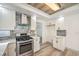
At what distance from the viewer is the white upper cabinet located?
1.64m

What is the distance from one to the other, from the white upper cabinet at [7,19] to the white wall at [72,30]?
1.10 meters

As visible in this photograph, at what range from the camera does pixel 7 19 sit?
182 centimetres

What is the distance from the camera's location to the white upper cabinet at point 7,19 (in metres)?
1.64

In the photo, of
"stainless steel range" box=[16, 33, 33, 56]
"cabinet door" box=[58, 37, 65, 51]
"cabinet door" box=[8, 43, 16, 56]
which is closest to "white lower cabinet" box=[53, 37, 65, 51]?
"cabinet door" box=[58, 37, 65, 51]

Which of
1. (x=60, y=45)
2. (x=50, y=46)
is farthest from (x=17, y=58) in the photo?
(x=60, y=45)

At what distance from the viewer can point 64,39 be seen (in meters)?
1.62

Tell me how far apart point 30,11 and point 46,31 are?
50cm

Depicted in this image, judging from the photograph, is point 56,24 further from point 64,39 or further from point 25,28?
A: point 25,28

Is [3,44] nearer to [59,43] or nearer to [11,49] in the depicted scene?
[11,49]

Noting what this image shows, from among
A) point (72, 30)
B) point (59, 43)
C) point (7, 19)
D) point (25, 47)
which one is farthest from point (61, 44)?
point (7, 19)

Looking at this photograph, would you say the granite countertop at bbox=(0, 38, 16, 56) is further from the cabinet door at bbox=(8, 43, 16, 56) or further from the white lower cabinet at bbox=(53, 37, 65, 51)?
the white lower cabinet at bbox=(53, 37, 65, 51)

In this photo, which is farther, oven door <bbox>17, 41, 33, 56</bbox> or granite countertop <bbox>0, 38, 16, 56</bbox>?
oven door <bbox>17, 41, 33, 56</bbox>

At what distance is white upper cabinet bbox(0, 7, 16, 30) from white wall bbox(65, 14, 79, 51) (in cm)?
110

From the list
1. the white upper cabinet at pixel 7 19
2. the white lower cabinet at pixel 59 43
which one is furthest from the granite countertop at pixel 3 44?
the white lower cabinet at pixel 59 43
